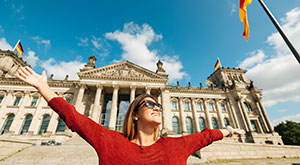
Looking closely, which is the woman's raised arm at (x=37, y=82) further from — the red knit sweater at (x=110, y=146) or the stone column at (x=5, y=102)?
the stone column at (x=5, y=102)

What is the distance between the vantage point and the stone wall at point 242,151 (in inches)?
460

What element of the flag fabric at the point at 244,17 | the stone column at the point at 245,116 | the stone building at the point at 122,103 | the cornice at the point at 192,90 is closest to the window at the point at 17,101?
the stone building at the point at 122,103

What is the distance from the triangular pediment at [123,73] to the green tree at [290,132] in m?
37.6

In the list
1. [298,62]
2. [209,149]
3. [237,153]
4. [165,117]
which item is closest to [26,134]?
[165,117]

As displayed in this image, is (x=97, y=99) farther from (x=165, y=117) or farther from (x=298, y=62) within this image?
(x=298, y=62)

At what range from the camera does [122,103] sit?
25.9 m

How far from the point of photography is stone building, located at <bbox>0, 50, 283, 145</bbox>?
2181 cm

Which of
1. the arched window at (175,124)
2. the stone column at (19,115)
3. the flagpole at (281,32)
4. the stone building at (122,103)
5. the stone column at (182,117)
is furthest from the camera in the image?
the arched window at (175,124)

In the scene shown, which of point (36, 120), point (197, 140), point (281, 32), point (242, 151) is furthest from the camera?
point (36, 120)

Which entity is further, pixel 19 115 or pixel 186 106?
pixel 186 106

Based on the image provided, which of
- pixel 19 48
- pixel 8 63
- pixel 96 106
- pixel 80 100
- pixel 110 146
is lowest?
pixel 110 146

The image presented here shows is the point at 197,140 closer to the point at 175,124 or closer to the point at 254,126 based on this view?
the point at 175,124

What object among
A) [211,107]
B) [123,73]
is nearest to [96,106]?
[123,73]

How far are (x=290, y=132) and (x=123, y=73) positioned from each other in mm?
46332
